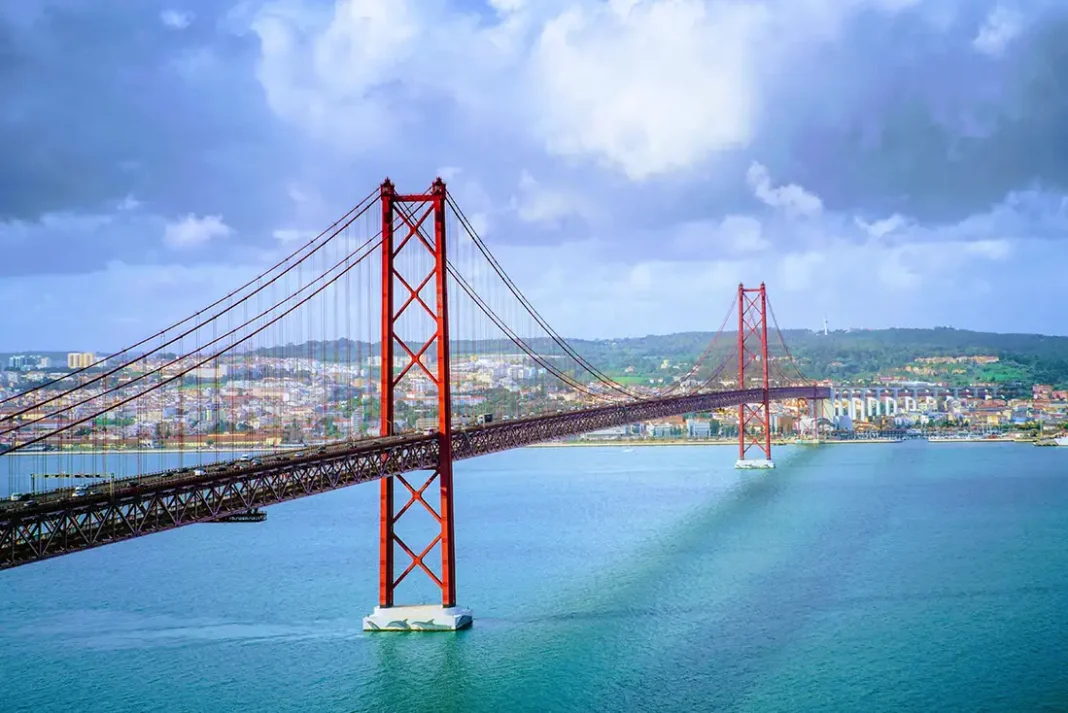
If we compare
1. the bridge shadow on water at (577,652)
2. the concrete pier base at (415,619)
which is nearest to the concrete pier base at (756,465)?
the bridge shadow on water at (577,652)

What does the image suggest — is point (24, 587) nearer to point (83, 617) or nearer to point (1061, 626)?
point (83, 617)

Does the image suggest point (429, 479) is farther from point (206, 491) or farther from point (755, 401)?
point (755, 401)

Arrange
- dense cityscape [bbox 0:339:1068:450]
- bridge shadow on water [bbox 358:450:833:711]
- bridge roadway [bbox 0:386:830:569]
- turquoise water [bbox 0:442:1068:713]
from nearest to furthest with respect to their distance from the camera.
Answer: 1. bridge roadway [bbox 0:386:830:569]
2. bridge shadow on water [bbox 358:450:833:711]
3. turquoise water [bbox 0:442:1068:713]
4. dense cityscape [bbox 0:339:1068:450]

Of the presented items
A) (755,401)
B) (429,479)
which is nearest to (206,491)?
(429,479)

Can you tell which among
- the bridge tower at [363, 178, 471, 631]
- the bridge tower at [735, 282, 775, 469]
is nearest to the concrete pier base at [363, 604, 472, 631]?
the bridge tower at [363, 178, 471, 631]

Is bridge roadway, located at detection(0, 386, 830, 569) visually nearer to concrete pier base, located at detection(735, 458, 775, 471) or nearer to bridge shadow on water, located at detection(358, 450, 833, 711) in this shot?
bridge shadow on water, located at detection(358, 450, 833, 711)

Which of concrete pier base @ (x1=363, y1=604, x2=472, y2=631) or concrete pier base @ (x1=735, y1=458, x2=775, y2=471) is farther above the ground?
concrete pier base @ (x1=363, y1=604, x2=472, y2=631)

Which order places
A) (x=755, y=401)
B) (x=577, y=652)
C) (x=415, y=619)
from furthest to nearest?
(x=755, y=401) < (x=415, y=619) < (x=577, y=652)
